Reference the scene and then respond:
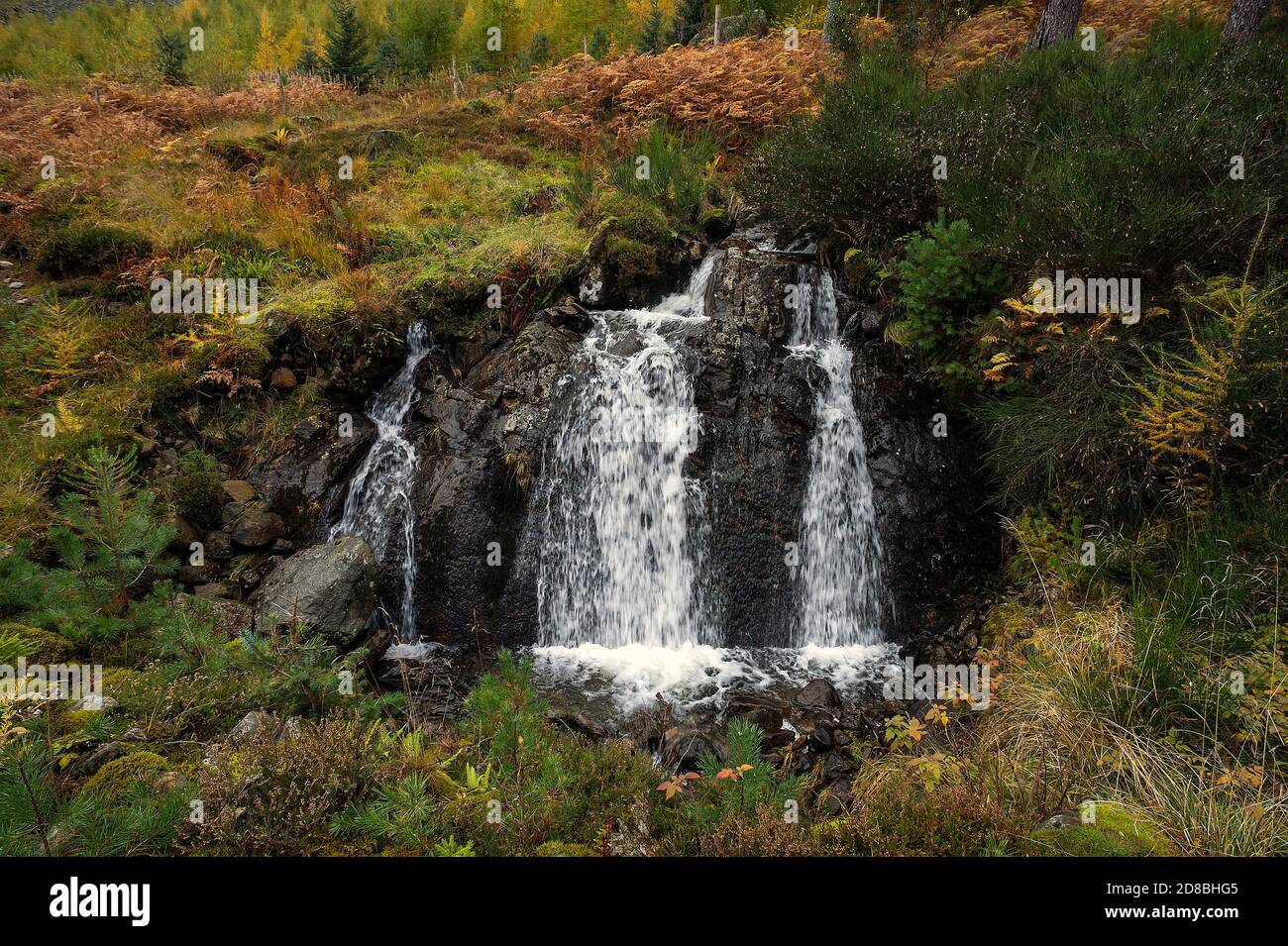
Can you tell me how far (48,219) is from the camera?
8.75 meters

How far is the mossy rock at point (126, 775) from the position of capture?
2887 mm

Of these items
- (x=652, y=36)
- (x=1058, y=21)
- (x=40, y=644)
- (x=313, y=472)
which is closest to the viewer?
(x=40, y=644)

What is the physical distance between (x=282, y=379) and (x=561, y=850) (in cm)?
723

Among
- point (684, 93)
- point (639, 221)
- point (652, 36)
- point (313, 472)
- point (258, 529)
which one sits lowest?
point (258, 529)

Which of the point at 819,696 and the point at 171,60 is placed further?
the point at 171,60

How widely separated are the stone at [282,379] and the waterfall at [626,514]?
3.64 meters

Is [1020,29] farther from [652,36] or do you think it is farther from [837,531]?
[837,531]

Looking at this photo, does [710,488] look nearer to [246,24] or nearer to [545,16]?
[545,16]

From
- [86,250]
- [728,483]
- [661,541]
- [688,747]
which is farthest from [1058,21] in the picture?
[86,250]

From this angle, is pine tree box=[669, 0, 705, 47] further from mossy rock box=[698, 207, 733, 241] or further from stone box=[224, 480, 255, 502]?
stone box=[224, 480, 255, 502]

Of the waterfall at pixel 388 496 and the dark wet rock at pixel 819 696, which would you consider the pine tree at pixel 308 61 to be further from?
the dark wet rock at pixel 819 696

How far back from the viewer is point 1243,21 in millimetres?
7828
